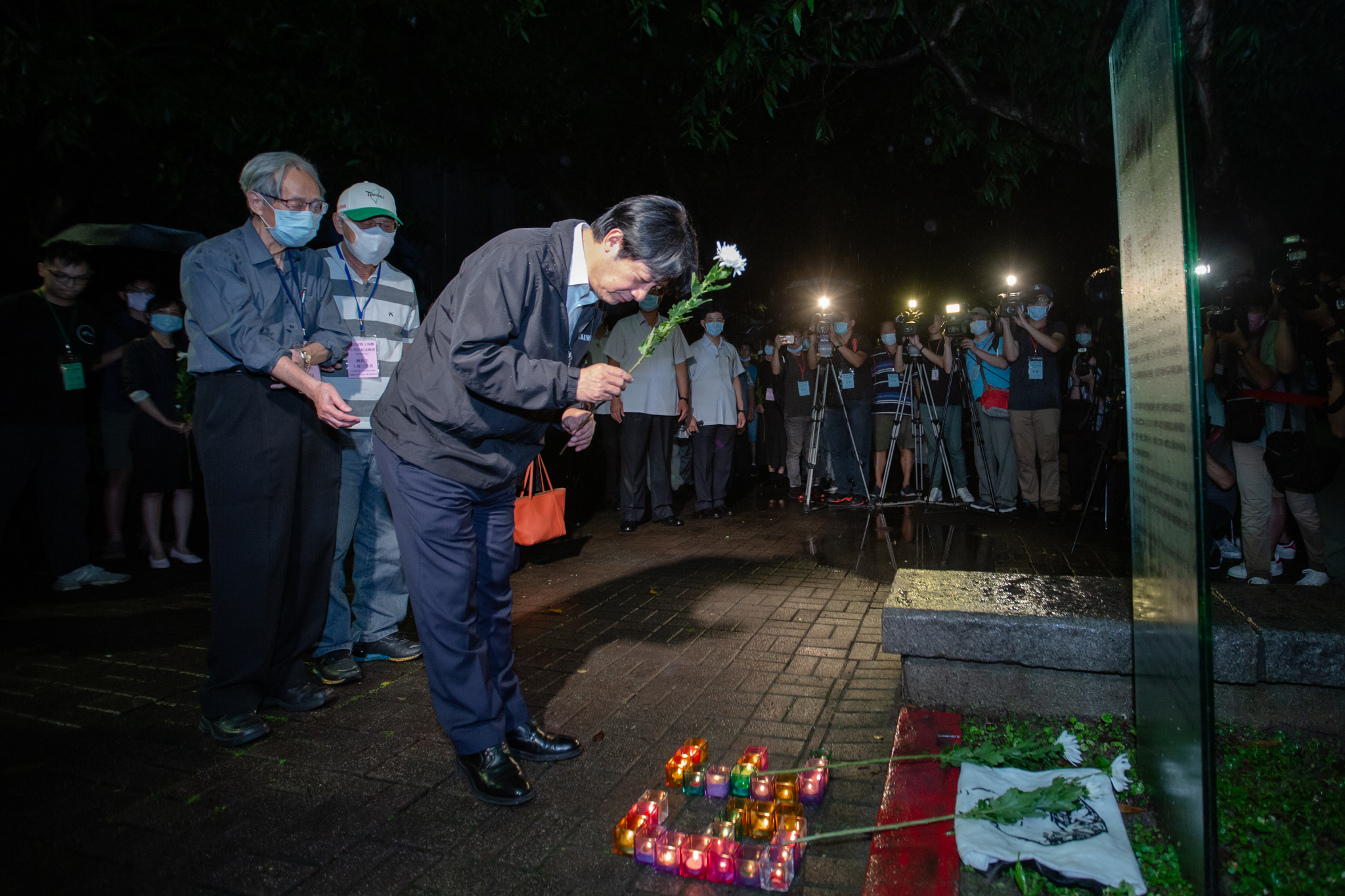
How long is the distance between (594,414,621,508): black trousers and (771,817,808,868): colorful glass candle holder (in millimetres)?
7174

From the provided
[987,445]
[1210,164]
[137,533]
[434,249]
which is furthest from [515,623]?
[434,249]

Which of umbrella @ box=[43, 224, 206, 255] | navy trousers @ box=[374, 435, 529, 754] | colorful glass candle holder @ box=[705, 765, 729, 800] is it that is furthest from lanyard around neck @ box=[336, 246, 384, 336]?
umbrella @ box=[43, 224, 206, 255]

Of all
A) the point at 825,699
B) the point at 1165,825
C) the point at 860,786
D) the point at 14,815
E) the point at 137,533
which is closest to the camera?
the point at 1165,825

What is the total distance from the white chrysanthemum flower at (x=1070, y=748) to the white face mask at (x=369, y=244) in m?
3.55

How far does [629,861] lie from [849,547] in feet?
16.1

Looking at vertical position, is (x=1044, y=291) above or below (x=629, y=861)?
above

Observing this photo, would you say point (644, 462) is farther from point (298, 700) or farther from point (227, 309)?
point (227, 309)

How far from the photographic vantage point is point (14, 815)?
8.27 feet

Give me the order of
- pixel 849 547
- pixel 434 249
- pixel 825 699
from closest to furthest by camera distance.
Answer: pixel 825 699
pixel 849 547
pixel 434 249

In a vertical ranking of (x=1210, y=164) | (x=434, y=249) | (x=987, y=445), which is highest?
(x=434, y=249)

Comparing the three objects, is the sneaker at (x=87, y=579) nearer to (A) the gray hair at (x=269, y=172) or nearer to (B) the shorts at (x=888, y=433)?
(A) the gray hair at (x=269, y=172)

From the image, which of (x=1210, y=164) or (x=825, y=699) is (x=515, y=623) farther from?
(x=1210, y=164)

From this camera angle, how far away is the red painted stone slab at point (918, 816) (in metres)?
2.16

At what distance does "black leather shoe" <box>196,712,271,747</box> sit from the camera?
305 centimetres
